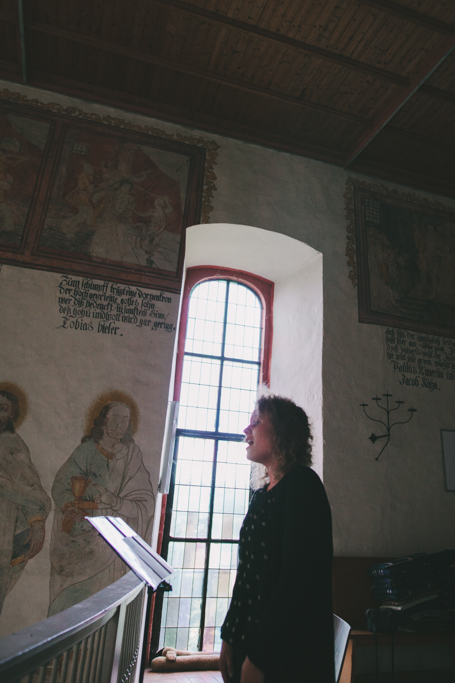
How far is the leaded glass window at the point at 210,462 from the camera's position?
233 inches

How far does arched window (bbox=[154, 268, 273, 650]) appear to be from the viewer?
19.5 feet

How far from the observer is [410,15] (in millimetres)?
5184

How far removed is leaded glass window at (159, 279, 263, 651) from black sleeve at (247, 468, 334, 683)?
4.51 metres

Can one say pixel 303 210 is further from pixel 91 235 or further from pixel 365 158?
pixel 91 235

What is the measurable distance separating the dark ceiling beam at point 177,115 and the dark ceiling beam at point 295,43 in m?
1.24

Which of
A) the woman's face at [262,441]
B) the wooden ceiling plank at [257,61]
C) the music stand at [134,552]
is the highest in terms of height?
the wooden ceiling plank at [257,61]

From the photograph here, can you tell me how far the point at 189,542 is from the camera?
6.10 metres

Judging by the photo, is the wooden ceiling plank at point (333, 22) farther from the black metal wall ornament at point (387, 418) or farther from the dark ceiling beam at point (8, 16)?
the black metal wall ornament at point (387, 418)

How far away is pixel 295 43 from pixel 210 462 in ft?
16.4

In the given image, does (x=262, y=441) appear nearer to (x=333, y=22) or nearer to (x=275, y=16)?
(x=275, y=16)

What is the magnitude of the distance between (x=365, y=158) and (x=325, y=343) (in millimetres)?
2838

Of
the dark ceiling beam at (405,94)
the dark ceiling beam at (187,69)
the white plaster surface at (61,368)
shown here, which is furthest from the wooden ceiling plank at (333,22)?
the white plaster surface at (61,368)

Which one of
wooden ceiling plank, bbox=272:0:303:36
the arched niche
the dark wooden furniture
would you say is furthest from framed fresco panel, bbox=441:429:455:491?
wooden ceiling plank, bbox=272:0:303:36

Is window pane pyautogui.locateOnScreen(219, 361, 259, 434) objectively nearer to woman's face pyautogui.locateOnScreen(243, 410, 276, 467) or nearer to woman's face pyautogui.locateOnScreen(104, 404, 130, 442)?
woman's face pyautogui.locateOnScreen(104, 404, 130, 442)
